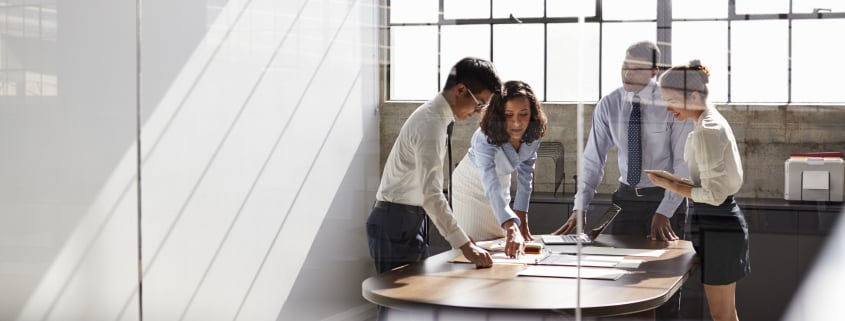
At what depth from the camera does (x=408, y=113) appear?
3.57 metres

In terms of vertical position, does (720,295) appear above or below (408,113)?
→ below

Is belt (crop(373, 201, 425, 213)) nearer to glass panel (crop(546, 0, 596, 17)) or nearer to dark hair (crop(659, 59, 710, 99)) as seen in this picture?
glass panel (crop(546, 0, 596, 17))

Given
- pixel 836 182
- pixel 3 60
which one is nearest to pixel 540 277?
pixel 836 182

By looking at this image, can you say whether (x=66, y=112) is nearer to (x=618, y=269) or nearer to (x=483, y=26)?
(x=483, y=26)

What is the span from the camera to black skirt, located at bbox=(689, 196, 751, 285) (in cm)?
327

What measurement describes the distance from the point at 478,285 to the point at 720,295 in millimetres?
845

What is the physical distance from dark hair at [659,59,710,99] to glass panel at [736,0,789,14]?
24cm

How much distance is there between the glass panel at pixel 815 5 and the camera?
10.5 feet

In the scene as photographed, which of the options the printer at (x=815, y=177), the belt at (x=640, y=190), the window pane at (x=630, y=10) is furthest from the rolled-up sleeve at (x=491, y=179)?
the printer at (x=815, y=177)

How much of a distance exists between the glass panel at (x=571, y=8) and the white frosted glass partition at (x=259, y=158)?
18.4 inches

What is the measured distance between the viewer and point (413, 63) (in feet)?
11.7

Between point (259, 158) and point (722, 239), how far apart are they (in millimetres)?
1867

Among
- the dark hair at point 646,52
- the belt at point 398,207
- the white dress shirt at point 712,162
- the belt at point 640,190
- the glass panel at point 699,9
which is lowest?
the belt at point 398,207

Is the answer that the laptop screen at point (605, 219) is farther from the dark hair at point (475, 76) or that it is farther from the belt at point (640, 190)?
the dark hair at point (475, 76)
